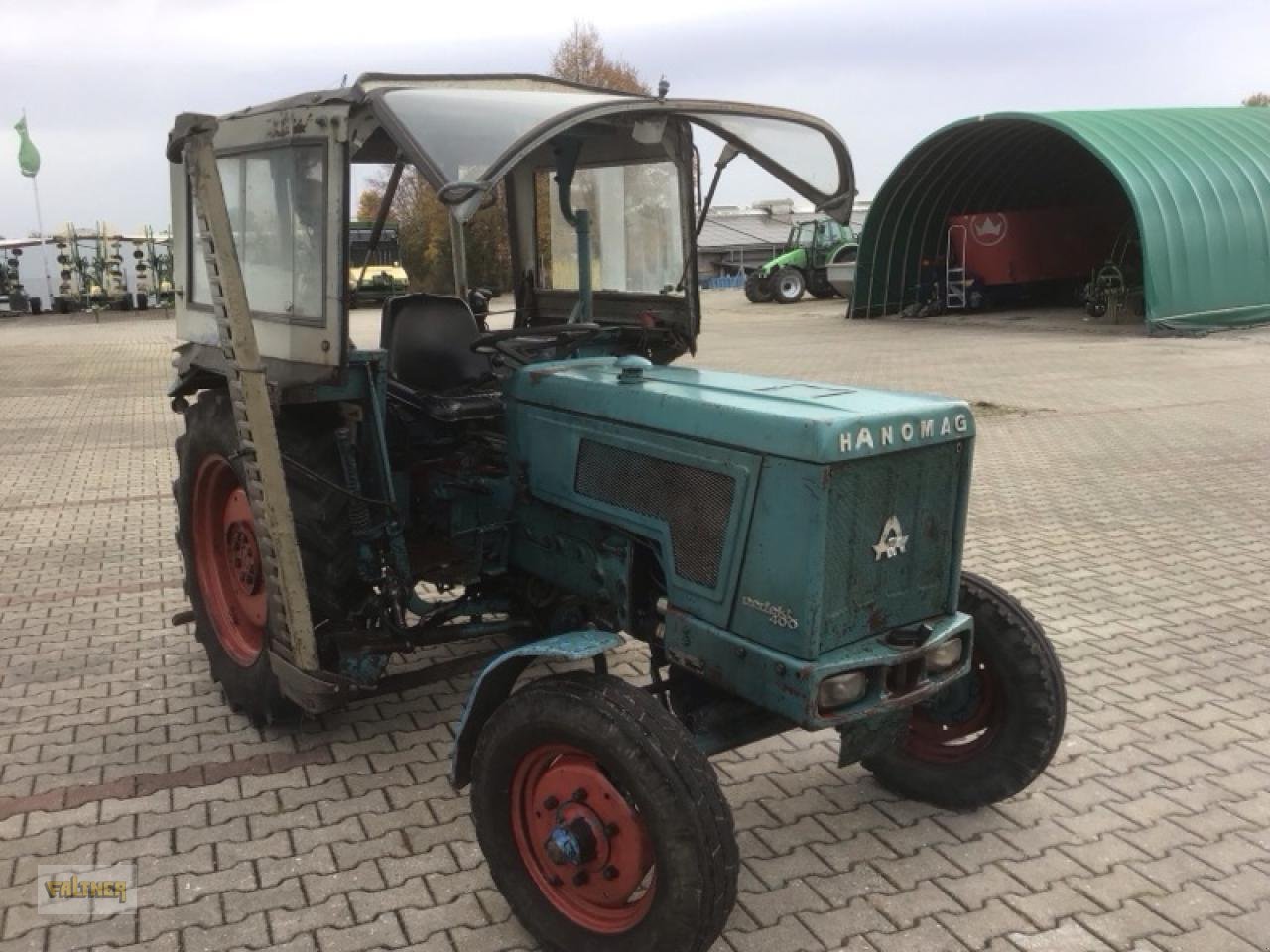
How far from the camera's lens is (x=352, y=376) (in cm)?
343

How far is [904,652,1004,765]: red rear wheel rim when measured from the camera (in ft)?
10.6

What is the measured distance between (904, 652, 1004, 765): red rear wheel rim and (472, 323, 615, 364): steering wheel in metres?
1.66

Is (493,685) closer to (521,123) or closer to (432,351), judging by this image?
(432,351)

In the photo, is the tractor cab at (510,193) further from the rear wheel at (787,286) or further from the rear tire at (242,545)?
the rear wheel at (787,286)

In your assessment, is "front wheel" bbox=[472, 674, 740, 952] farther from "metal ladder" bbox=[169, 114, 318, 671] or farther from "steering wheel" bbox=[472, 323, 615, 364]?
"steering wheel" bbox=[472, 323, 615, 364]

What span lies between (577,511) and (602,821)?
1.00 meters

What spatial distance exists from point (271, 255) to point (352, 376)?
A: 532 mm

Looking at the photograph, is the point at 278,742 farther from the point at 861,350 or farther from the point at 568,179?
the point at 861,350

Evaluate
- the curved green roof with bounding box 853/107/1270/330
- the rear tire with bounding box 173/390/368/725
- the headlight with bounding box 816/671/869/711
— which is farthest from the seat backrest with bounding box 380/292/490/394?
the curved green roof with bounding box 853/107/1270/330

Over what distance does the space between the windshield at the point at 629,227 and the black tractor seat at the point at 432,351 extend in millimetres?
782

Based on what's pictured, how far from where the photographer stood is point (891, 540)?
9.04 ft

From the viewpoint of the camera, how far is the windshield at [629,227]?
165 inches

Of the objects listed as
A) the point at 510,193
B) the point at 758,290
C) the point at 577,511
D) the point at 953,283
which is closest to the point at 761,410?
the point at 577,511

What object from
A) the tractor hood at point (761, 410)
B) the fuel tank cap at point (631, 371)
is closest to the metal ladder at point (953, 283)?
the tractor hood at point (761, 410)
